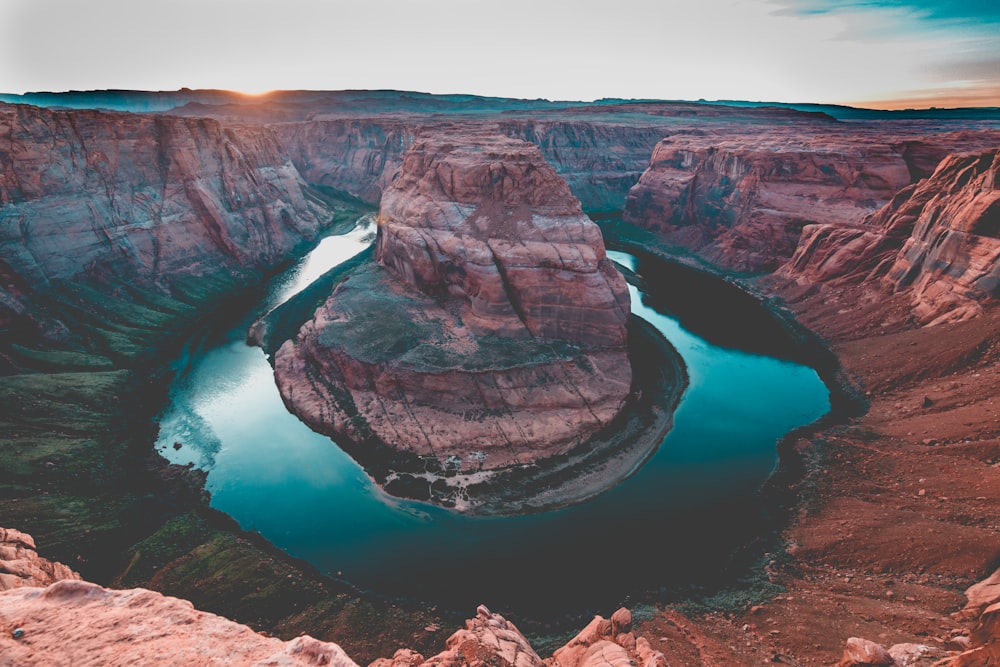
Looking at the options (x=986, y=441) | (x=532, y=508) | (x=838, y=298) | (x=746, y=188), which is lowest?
(x=532, y=508)

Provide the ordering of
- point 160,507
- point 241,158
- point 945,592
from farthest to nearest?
point 241,158 < point 160,507 < point 945,592

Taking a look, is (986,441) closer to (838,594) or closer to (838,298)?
(838,594)

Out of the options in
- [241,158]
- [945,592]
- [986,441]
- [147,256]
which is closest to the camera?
[945,592]

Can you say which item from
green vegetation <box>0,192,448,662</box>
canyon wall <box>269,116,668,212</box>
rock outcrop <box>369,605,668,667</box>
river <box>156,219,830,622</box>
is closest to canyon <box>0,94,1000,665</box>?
green vegetation <box>0,192,448,662</box>

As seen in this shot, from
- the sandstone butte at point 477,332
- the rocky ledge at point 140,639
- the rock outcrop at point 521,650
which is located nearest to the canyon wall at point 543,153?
the sandstone butte at point 477,332

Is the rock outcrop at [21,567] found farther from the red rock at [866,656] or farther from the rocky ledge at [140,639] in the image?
the red rock at [866,656]

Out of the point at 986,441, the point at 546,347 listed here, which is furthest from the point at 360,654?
the point at 986,441

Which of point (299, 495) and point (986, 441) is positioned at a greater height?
point (986, 441)

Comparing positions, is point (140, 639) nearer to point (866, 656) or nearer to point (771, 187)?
point (866, 656)
